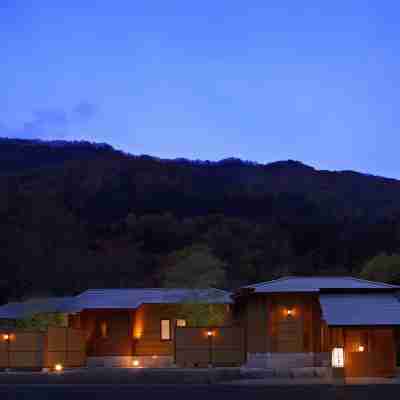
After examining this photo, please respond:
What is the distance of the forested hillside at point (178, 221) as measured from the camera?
55.2 meters

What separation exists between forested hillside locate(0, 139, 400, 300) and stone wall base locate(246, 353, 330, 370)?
1077 centimetres

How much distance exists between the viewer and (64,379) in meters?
26.3

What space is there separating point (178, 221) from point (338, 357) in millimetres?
51717

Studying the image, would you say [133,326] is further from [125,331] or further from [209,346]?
[209,346]

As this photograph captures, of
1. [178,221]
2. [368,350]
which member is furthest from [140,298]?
[178,221]

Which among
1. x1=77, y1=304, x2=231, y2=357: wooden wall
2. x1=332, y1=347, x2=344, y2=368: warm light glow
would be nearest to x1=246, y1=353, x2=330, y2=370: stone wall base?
x1=332, y1=347, x2=344, y2=368: warm light glow

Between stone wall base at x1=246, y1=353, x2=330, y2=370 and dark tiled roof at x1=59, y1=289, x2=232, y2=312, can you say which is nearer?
stone wall base at x1=246, y1=353, x2=330, y2=370

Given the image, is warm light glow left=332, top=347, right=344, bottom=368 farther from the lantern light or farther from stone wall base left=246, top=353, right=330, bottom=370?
the lantern light

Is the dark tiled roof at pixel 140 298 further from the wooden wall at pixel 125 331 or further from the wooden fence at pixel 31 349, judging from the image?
the wooden fence at pixel 31 349

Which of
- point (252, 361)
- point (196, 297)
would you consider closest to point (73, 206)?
point (196, 297)

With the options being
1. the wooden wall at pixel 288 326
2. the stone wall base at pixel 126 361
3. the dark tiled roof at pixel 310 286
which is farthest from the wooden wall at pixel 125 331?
the dark tiled roof at pixel 310 286

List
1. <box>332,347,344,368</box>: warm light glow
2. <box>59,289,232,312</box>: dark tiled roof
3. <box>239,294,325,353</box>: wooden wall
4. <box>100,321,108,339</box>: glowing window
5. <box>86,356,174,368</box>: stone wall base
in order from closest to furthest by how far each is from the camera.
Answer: <box>332,347,344,368</box>: warm light glow, <box>239,294,325,353</box>: wooden wall, <box>59,289,232,312</box>: dark tiled roof, <box>86,356,174,368</box>: stone wall base, <box>100,321,108,339</box>: glowing window

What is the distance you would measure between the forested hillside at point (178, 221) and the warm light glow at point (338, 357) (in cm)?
1520

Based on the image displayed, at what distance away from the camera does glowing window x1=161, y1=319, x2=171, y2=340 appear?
120 feet
